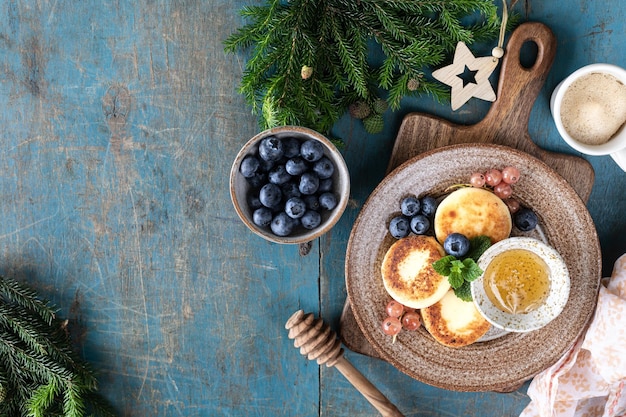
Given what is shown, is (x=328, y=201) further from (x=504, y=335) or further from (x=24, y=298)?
(x=24, y=298)

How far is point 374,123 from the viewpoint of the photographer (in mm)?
1300

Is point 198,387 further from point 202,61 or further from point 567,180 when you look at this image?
point 567,180

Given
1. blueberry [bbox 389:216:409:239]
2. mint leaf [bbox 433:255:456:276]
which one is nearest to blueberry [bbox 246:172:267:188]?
blueberry [bbox 389:216:409:239]

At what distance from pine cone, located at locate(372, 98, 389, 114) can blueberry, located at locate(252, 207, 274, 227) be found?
374 mm

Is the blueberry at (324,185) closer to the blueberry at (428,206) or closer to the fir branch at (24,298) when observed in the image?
the blueberry at (428,206)

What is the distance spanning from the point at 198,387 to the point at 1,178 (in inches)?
31.1

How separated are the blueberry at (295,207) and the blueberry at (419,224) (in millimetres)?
278

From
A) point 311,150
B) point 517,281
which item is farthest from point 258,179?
point 517,281

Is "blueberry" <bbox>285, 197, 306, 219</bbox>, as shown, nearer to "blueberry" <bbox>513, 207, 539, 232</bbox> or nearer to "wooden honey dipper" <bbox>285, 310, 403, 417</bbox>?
"wooden honey dipper" <bbox>285, 310, 403, 417</bbox>

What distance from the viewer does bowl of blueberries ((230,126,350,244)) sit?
1.15 metres

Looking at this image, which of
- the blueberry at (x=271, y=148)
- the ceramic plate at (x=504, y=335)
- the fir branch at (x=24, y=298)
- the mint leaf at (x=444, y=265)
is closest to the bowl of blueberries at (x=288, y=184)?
the blueberry at (x=271, y=148)

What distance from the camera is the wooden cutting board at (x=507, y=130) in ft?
4.22

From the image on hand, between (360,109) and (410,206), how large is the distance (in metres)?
0.27

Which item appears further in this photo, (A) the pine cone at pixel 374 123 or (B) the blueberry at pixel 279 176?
(A) the pine cone at pixel 374 123
